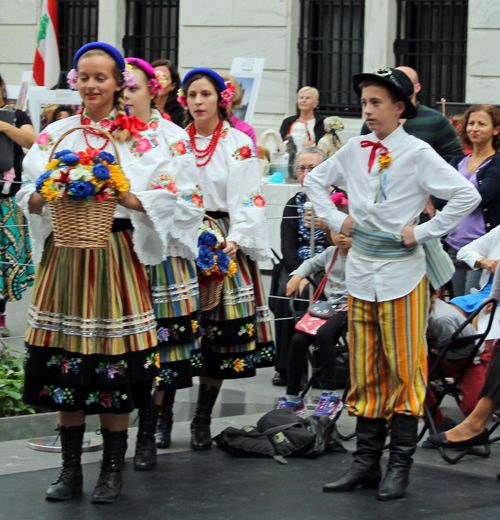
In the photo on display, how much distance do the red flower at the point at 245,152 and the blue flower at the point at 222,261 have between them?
560 mm

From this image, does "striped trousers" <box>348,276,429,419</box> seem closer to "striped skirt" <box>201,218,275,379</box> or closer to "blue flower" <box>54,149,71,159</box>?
"striped skirt" <box>201,218,275,379</box>

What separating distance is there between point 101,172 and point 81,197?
0.13 metres

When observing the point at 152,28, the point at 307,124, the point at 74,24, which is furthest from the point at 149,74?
the point at 74,24

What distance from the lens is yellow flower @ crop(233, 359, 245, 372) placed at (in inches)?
208

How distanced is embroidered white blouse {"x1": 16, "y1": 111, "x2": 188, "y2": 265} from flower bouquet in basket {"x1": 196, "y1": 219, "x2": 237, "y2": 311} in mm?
634

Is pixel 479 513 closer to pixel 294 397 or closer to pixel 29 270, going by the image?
pixel 294 397

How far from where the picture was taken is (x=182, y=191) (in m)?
4.69

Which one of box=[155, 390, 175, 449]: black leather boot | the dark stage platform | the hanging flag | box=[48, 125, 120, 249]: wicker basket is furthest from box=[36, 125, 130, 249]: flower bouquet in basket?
the hanging flag

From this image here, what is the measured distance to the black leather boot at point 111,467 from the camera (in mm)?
4312

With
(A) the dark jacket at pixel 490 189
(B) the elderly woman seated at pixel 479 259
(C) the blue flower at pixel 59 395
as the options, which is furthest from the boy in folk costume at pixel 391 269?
(A) the dark jacket at pixel 490 189

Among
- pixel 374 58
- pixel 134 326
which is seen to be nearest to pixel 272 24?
pixel 374 58

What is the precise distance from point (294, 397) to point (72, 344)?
1.86 m

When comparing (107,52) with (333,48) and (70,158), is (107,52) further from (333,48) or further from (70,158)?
(333,48)

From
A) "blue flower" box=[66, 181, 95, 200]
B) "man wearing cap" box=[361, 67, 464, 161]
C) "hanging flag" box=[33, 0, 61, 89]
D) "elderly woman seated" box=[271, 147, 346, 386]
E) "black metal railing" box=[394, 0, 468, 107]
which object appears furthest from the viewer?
"black metal railing" box=[394, 0, 468, 107]
